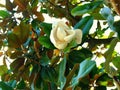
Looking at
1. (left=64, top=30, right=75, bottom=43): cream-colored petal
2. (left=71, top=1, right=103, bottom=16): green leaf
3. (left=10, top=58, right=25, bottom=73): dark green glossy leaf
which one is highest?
(left=71, top=1, right=103, bottom=16): green leaf

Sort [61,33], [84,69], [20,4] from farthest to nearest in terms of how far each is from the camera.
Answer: [20,4], [61,33], [84,69]

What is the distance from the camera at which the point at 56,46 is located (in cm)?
80

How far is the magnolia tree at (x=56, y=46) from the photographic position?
745 mm

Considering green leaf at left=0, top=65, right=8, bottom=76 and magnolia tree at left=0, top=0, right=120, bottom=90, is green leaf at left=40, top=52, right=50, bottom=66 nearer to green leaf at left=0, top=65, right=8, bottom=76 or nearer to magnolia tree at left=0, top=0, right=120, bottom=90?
magnolia tree at left=0, top=0, right=120, bottom=90

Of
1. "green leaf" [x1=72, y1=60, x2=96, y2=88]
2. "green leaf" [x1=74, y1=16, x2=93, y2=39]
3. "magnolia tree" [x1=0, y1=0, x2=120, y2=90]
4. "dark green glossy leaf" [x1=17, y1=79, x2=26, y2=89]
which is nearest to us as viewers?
"green leaf" [x1=72, y1=60, x2=96, y2=88]

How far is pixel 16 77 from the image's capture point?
104cm

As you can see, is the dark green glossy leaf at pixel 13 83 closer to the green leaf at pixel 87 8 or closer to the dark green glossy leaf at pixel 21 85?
the dark green glossy leaf at pixel 21 85

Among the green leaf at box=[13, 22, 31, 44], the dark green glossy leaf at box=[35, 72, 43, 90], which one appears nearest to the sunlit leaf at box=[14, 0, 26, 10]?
the green leaf at box=[13, 22, 31, 44]

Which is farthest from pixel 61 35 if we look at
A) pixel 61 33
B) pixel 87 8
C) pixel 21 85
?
pixel 21 85

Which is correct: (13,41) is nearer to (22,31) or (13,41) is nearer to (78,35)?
(22,31)

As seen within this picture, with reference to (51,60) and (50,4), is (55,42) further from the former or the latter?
(50,4)

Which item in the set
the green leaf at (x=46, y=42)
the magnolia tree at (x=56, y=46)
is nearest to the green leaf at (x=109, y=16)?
the magnolia tree at (x=56, y=46)

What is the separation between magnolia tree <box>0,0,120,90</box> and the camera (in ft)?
2.44

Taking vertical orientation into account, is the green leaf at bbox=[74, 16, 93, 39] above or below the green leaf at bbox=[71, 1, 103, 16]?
below
